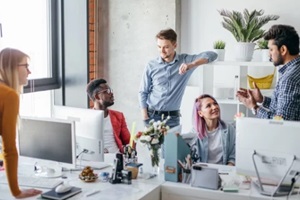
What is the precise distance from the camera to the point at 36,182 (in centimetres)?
242

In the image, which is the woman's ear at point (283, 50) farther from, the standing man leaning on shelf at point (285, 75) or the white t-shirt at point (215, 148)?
the white t-shirt at point (215, 148)

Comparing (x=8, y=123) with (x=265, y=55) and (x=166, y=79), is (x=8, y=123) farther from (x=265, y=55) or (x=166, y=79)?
(x=265, y=55)

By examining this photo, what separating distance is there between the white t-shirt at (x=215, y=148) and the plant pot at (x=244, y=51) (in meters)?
1.18

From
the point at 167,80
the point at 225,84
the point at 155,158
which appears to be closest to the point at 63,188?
the point at 155,158

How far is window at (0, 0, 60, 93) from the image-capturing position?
3957 millimetres

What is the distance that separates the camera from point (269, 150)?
7.22 ft

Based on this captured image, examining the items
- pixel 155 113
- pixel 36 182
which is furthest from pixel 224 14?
pixel 36 182

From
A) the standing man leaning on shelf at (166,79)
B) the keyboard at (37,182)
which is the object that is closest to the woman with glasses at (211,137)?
the standing man leaning on shelf at (166,79)

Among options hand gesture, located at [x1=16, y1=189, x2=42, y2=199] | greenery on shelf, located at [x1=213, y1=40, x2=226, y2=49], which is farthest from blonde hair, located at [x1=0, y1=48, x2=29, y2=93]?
greenery on shelf, located at [x1=213, y1=40, x2=226, y2=49]

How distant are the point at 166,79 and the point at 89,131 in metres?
1.29

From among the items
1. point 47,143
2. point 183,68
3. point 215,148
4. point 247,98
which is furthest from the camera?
point 183,68

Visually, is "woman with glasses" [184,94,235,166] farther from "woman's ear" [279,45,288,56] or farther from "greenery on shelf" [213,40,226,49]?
"greenery on shelf" [213,40,226,49]

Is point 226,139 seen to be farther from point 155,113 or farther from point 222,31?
point 222,31

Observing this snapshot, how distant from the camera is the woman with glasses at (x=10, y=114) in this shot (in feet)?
6.72
